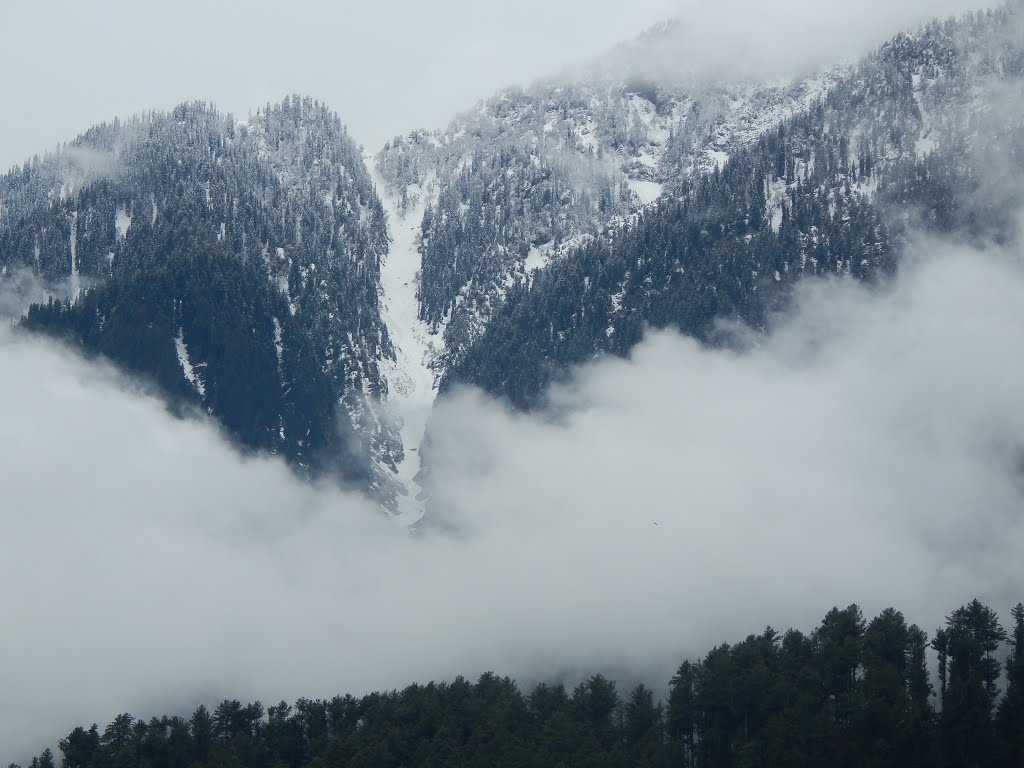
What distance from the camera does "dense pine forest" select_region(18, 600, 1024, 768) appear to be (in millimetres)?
151500

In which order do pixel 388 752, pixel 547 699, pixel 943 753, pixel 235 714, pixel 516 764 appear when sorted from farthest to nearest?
pixel 235 714, pixel 547 699, pixel 388 752, pixel 516 764, pixel 943 753

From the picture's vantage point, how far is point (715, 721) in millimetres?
170875

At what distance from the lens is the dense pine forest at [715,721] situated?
151500mm

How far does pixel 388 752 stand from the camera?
17062cm

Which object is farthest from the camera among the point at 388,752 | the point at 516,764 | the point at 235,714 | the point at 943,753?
the point at 235,714

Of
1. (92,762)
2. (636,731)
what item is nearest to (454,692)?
(636,731)

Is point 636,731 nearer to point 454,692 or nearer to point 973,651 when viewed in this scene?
point 454,692

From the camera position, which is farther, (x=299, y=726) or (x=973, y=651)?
(x=299, y=726)

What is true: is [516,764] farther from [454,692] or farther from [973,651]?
[973,651]

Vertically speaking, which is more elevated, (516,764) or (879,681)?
(879,681)

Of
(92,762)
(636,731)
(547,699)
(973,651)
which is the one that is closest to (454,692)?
(547,699)

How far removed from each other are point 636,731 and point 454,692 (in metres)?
30.5

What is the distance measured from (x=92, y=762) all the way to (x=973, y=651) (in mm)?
115469

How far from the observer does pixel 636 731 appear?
564ft
